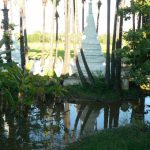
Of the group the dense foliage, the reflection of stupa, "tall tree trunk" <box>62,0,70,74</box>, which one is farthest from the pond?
the reflection of stupa

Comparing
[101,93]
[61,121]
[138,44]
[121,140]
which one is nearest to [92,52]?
[101,93]

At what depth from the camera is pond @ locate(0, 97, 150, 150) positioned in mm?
15034

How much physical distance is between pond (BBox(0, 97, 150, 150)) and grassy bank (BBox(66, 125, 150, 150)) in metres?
1.57

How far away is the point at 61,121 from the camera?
19328mm

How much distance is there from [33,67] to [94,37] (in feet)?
17.4

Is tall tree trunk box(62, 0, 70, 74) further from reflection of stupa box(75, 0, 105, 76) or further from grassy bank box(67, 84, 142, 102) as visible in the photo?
reflection of stupa box(75, 0, 105, 76)

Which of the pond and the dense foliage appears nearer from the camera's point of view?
the pond

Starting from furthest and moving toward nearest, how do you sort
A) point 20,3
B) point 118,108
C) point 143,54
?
point 20,3 < point 118,108 < point 143,54

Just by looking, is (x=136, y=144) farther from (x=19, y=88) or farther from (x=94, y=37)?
(x=94, y=37)

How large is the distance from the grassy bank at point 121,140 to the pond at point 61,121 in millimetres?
1572

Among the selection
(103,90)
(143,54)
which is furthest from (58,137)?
(103,90)

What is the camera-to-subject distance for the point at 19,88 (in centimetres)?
2066

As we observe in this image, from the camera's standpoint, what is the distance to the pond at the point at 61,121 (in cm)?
1503

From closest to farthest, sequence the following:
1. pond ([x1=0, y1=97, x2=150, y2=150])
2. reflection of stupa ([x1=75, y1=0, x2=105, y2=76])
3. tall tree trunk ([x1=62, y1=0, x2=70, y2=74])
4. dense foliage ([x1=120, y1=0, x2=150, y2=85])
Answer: pond ([x1=0, y1=97, x2=150, y2=150])
dense foliage ([x1=120, y1=0, x2=150, y2=85])
tall tree trunk ([x1=62, y1=0, x2=70, y2=74])
reflection of stupa ([x1=75, y1=0, x2=105, y2=76])
